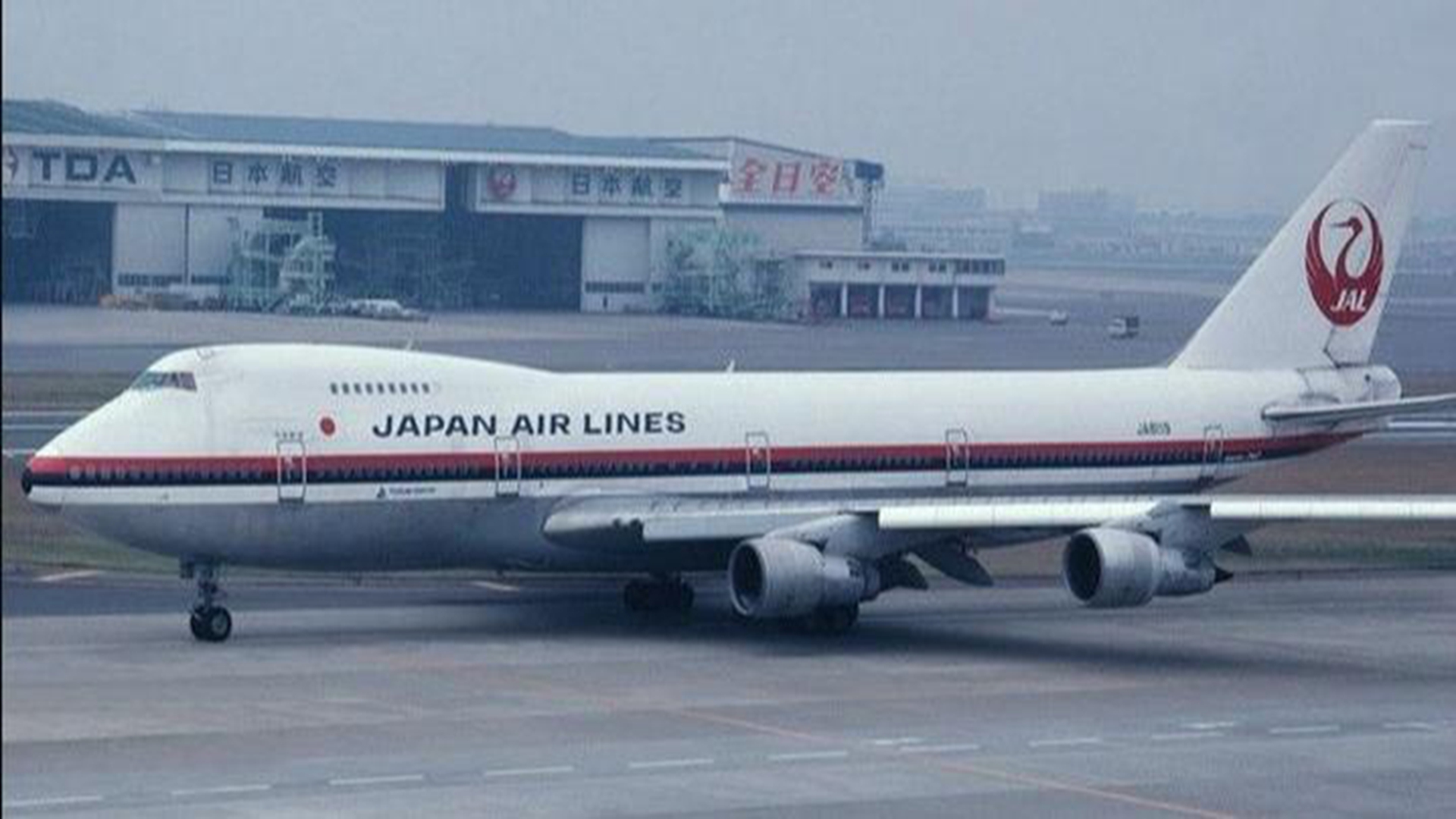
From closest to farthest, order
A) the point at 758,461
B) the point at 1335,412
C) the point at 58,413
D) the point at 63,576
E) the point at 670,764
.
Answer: the point at 670,764, the point at 758,461, the point at 63,576, the point at 58,413, the point at 1335,412

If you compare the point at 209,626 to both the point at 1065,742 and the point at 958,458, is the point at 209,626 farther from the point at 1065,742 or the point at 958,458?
the point at 1065,742

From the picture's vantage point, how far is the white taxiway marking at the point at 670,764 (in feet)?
84.2

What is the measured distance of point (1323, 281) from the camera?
4584cm

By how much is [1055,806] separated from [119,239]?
94.9ft

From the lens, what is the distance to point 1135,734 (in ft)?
93.4

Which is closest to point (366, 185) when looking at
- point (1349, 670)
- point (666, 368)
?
point (666, 368)

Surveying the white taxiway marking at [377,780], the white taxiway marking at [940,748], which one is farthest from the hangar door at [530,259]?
the white taxiway marking at [377,780]

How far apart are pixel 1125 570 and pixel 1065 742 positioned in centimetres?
753

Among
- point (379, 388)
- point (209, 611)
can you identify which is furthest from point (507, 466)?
point (209, 611)

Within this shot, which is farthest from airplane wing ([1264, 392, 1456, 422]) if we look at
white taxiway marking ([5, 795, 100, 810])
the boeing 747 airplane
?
white taxiway marking ([5, 795, 100, 810])

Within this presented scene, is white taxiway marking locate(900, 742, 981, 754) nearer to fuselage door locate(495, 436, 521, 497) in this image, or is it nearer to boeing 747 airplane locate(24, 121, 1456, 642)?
boeing 747 airplane locate(24, 121, 1456, 642)

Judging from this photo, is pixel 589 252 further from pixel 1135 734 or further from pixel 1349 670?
pixel 1135 734

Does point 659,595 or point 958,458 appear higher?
point 958,458

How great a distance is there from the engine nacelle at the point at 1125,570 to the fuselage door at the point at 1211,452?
23.3 ft
